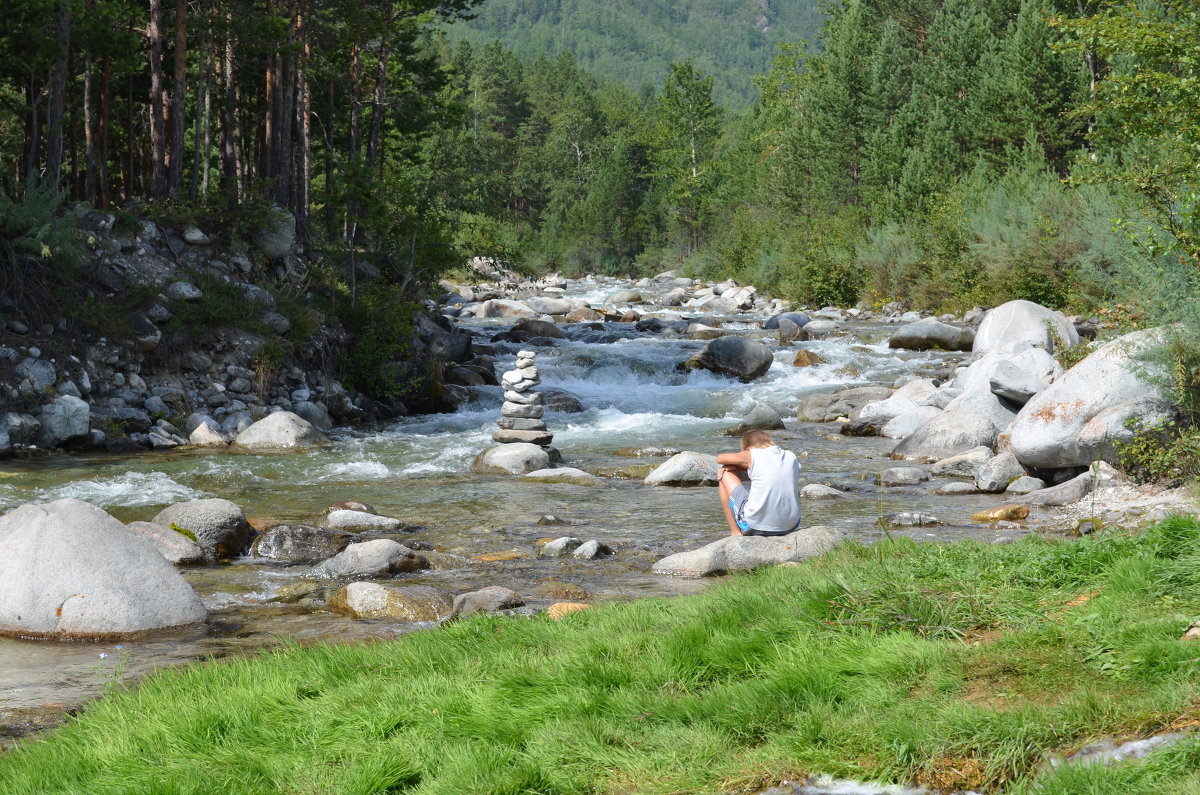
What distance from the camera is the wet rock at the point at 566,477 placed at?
13798mm

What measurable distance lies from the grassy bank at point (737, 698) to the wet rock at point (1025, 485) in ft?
21.7

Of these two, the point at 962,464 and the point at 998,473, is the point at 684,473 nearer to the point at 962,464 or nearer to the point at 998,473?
the point at 962,464

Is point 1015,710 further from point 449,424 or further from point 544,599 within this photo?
point 449,424

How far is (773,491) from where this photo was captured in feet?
27.7

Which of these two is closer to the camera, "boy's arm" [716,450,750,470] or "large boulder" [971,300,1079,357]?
"boy's arm" [716,450,750,470]

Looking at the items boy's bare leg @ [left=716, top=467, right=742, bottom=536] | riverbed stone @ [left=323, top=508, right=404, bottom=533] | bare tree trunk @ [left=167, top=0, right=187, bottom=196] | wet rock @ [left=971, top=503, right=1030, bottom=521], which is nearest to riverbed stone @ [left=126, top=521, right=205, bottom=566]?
riverbed stone @ [left=323, top=508, right=404, bottom=533]

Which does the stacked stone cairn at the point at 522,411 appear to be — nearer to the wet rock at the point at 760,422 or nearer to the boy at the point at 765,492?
the wet rock at the point at 760,422

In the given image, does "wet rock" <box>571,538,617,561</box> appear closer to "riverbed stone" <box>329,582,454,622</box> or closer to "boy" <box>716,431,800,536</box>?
"boy" <box>716,431,800,536</box>

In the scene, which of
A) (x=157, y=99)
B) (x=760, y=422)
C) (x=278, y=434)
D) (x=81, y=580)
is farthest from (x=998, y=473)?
(x=157, y=99)

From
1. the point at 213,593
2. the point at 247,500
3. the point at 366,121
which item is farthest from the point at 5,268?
the point at 366,121

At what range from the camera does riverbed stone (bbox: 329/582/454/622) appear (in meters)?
7.55

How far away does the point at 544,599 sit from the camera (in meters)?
7.99

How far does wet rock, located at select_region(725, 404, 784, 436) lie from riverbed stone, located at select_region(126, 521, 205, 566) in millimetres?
10180

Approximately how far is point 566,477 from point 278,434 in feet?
16.9
